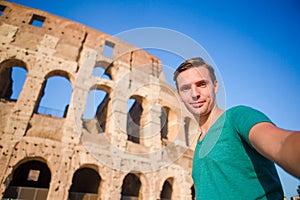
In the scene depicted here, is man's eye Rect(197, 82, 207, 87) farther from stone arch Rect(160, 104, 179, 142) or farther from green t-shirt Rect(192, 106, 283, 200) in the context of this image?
stone arch Rect(160, 104, 179, 142)

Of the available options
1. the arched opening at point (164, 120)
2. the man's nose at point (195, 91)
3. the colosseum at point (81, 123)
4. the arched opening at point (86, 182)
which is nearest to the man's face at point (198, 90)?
the man's nose at point (195, 91)

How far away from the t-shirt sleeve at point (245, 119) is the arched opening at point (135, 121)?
1138cm

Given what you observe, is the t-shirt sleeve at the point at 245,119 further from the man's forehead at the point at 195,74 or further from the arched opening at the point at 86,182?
the arched opening at the point at 86,182

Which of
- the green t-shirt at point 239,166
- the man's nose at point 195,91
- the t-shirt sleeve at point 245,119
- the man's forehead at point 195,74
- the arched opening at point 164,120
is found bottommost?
the green t-shirt at point 239,166

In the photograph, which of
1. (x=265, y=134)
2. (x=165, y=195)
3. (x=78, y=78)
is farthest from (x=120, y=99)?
(x=265, y=134)

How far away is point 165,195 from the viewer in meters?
11.3

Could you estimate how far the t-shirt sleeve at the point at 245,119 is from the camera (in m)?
0.73

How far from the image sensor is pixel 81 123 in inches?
346

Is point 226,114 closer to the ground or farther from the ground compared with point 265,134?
farther from the ground

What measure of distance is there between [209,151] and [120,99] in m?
9.82

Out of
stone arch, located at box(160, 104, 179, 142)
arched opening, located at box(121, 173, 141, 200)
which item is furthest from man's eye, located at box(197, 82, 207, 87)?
arched opening, located at box(121, 173, 141, 200)

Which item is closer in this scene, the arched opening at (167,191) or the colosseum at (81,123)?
the colosseum at (81,123)

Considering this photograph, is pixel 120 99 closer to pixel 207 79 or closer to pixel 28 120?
pixel 28 120

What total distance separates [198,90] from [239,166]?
0.65 meters
